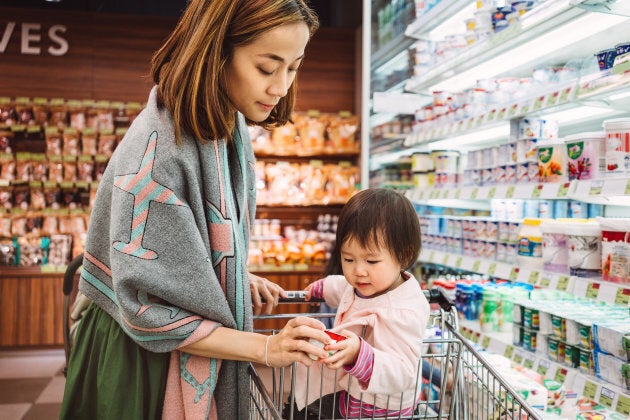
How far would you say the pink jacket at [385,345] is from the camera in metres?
1.17

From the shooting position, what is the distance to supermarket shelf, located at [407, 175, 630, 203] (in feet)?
6.29

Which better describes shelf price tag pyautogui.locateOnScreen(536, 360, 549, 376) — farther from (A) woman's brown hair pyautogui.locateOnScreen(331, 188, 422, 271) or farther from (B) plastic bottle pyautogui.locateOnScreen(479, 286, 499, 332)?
Answer: (A) woman's brown hair pyautogui.locateOnScreen(331, 188, 422, 271)

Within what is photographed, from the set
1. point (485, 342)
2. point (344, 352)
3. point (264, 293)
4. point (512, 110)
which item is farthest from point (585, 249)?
point (344, 352)

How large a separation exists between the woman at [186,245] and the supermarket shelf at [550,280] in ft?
4.04

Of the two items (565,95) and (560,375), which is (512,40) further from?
(560,375)

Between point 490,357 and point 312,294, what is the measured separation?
1.34 metres

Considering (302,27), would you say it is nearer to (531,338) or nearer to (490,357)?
(531,338)

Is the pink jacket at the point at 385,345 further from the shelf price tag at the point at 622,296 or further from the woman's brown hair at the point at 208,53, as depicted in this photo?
the shelf price tag at the point at 622,296

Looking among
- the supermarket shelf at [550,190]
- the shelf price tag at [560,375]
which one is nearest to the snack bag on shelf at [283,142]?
the supermarket shelf at [550,190]

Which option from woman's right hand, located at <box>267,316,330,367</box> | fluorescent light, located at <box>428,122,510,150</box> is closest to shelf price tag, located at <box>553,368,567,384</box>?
fluorescent light, located at <box>428,122,510,150</box>

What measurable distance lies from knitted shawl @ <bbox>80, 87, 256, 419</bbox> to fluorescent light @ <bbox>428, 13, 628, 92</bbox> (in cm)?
182

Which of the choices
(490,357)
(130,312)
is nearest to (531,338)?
(490,357)

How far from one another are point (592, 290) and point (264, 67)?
1432 mm

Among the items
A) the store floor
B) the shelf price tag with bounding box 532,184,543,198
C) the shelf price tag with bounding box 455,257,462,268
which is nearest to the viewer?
the shelf price tag with bounding box 532,184,543,198
